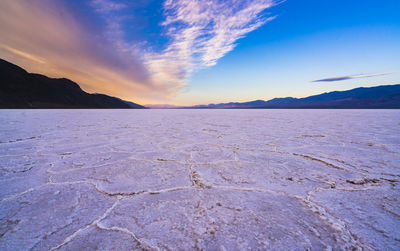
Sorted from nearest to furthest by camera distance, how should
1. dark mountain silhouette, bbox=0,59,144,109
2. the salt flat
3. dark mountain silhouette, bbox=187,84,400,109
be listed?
the salt flat
dark mountain silhouette, bbox=0,59,144,109
dark mountain silhouette, bbox=187,84,400,109

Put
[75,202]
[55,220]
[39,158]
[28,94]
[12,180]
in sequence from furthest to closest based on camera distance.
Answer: [28,94]
[39,158]
[12,180]
[75,202]
[55,220]

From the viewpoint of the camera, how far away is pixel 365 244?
0.67 meters

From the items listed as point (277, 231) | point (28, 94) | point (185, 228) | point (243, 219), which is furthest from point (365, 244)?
point (28, 94)

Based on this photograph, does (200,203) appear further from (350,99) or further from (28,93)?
(350,99)

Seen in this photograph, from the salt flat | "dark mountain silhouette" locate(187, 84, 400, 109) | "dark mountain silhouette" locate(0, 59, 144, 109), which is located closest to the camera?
Result: the salt flat

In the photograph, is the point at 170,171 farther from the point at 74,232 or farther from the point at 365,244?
the point at 365,244

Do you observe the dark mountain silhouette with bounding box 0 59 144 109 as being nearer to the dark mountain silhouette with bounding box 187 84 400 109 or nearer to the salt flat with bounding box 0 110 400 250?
the salt flat with bounding box 0 110 400 250

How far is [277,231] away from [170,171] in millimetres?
928

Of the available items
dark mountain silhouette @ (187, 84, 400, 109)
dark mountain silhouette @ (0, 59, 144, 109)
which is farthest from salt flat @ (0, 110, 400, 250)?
dark mountain silhouette @ (187, 84, 400, 109)

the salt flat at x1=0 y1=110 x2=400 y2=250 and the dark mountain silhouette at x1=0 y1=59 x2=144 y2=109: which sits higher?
the dark mountain silhouette at x1=0 y1=59 x2=144 y2=109

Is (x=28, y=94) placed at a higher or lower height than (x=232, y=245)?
higher

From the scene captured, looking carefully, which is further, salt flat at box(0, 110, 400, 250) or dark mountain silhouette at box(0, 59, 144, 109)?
dark mountain silhouette at box(0, 59, 144, 109)

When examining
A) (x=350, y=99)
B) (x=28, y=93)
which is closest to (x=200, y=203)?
(x=28, y=93)

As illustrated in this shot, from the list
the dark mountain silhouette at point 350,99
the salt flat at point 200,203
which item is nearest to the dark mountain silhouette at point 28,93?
the salt flat at point 200,203
